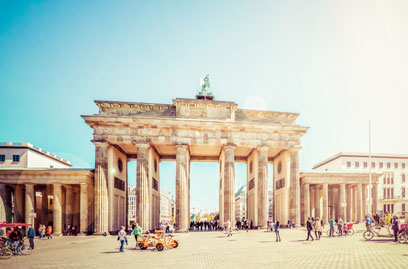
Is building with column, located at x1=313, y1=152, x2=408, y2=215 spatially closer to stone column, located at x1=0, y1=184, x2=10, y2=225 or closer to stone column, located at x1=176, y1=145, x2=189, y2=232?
stone column, located at x1=176, y1=145, x2=189, y2=232

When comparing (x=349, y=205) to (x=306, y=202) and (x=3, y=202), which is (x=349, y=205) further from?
(x=3, y=202)

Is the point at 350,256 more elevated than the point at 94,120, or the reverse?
Answer: the point at 94,120

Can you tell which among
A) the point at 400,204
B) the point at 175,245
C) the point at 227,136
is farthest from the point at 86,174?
the point at 400,204

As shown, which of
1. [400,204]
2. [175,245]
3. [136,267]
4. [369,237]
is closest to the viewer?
[136,267]

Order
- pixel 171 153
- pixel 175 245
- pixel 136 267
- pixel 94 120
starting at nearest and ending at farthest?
pixel 136 267 → pixel 175 245 → pixel 94 120 → pixel 171 153

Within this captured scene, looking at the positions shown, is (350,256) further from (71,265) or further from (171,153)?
(171,153)

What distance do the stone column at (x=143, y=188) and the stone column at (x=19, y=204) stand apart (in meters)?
16.3

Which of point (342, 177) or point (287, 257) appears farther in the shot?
point (342, 177)

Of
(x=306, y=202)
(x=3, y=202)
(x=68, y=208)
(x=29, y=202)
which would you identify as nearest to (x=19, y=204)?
(x=3, y=202)

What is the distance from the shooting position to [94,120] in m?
33.9

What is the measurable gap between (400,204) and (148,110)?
63186 mm

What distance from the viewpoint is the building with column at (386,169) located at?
66.0 meters

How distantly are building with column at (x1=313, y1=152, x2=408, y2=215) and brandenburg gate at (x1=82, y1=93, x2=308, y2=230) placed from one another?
36457mm

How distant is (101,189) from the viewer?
1331 inches
